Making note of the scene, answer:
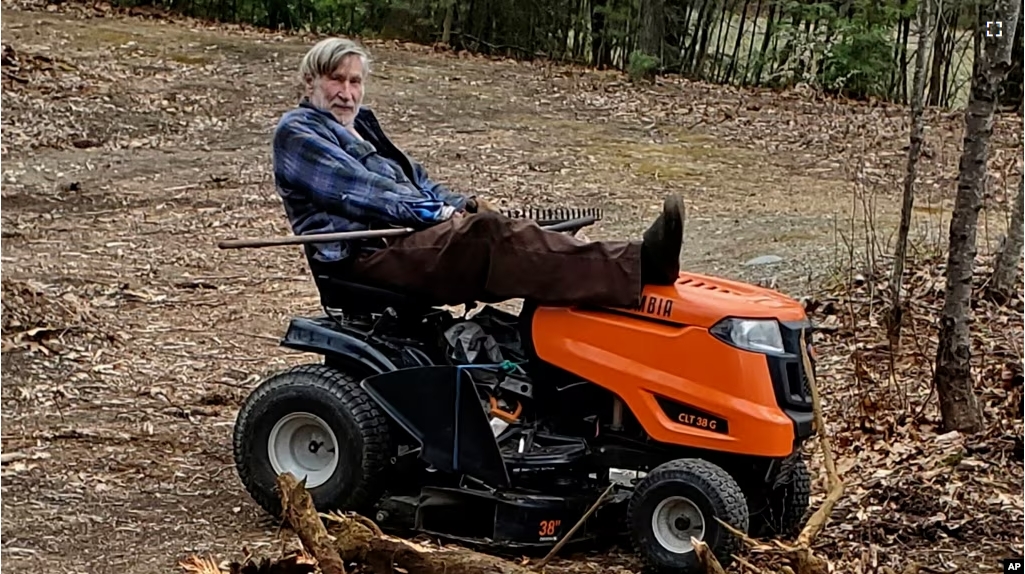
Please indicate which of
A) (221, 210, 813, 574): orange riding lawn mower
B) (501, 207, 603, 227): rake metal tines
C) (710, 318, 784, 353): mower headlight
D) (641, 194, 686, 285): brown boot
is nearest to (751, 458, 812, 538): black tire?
(221, 210, 813, 574): orange riding lawn mower

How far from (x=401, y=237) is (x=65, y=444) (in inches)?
78.8

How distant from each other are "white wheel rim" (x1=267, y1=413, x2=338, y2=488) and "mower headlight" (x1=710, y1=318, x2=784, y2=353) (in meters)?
1.40

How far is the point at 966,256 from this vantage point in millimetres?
5371

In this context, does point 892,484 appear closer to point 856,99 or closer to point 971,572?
point 971,572

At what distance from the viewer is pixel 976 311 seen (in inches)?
302

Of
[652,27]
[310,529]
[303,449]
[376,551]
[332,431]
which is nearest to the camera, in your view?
[310,529]

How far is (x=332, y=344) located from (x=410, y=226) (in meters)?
0.50

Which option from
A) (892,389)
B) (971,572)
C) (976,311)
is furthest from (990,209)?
(971,572)

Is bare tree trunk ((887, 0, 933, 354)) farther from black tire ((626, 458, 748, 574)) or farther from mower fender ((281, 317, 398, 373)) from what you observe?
mower fender ((281, 317, 398, 373))

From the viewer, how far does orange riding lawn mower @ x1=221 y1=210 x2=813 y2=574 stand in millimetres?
4270

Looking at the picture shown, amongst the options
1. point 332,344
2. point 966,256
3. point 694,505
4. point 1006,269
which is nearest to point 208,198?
point 1006,269

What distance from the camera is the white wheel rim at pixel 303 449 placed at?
479 cm

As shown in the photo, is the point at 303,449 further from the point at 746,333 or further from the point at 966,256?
the point at 966,256

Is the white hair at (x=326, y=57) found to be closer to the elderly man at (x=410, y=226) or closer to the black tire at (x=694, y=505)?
the elderly man at (x=410, y=226)
